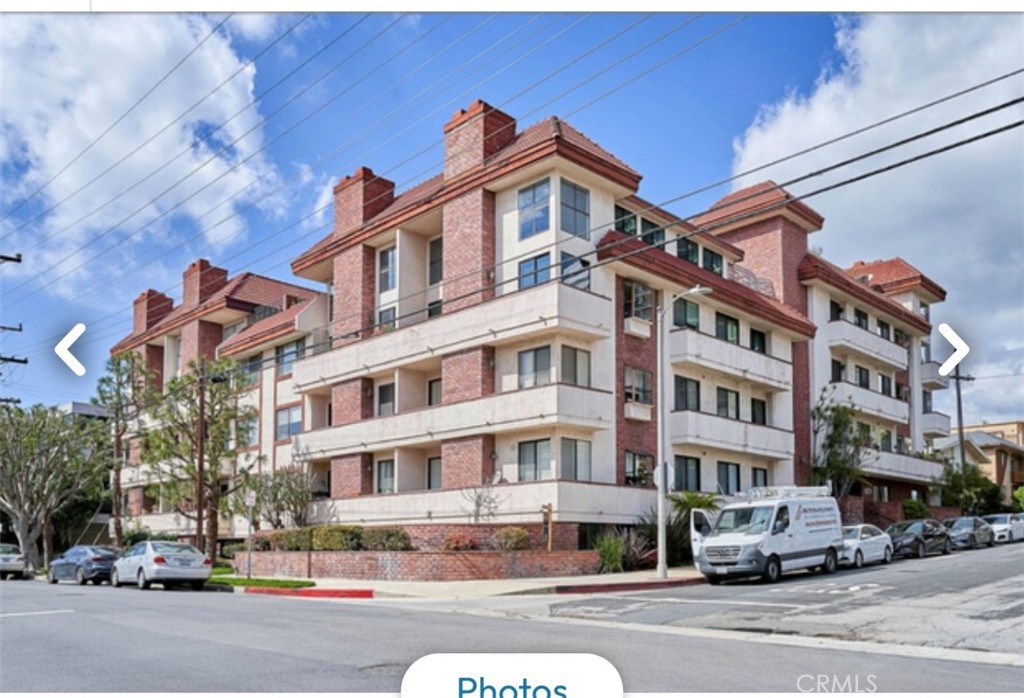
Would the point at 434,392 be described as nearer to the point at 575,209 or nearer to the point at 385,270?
the point at 385,270

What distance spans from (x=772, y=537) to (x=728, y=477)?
1280cm

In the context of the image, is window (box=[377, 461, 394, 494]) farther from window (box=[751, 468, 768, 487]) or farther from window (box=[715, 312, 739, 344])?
window (box=[751, 468, 768, 487])

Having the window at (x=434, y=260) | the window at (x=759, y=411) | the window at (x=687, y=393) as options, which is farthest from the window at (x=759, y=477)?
the window at (x=434, y=260)

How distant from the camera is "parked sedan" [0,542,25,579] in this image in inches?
1436

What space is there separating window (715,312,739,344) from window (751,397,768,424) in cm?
277

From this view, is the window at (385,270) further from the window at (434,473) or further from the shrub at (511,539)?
the shrub at (511,539)

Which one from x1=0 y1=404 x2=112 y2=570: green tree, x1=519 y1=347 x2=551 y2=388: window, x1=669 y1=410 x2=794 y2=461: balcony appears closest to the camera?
x1=519 y1=347 x2=551 y2=388: window

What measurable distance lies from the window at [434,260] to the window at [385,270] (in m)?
1.35

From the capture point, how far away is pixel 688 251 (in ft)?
126

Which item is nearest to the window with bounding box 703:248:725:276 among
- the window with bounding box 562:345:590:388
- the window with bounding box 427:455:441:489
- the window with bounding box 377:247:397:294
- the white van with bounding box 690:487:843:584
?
the window with bounding box 562:345:590:388

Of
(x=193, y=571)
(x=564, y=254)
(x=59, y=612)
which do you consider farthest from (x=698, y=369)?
(x=59, y=612)

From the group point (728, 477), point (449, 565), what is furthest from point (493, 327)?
point (728, 477)

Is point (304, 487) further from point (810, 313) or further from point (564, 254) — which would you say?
point (810, 313)

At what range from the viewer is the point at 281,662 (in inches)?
394
